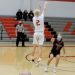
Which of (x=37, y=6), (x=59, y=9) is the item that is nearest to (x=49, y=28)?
(x=37, y=6)

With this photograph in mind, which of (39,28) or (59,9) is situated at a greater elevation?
(59,9)

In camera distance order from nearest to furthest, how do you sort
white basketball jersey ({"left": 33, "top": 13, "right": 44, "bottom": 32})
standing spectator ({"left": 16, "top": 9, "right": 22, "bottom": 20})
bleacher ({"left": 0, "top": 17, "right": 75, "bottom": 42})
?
white basketball jersey ({"left": 33, "top": 13, "right": 44, "bottom": 32}) → bleacher ({"left": 0, "top": 17, "right": 75, "bottom": 42}) → standing spectator ({"left": 16, "top": 9, "right": 22, "bottom": 20})

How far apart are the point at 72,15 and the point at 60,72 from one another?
16283 millimetres

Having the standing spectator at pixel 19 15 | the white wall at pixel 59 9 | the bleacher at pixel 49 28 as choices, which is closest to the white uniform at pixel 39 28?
the bleacher at pixel 49 28

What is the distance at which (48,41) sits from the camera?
69.2ft

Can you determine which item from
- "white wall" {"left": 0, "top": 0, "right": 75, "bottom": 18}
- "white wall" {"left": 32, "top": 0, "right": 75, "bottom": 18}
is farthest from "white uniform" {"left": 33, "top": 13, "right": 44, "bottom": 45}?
"white wall" {"left": 32, "top": 0, "right": 75, "bottom": 18}

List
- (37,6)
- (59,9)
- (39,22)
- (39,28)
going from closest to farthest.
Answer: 1. (39,22)
2. (39,28)
3. (37,6)
4. (59,9)

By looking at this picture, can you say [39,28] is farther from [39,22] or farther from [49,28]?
[49,28]

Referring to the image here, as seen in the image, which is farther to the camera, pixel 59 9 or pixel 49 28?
pixel 59 9

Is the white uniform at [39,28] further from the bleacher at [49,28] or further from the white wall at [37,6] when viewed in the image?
the white wall at [37,6]

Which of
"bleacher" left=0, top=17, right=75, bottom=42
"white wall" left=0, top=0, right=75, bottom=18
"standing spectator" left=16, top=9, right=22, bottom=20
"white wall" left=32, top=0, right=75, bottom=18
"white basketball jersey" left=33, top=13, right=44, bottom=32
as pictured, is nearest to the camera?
"white basketball jersey" left=33, top=13, right=44, bottom=32

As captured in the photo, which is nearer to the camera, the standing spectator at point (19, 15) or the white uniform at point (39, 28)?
the white uniform at point (39, 28)

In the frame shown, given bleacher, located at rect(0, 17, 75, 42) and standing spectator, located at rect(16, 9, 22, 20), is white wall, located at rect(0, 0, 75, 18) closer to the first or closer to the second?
bleacher, located at rect(0, 17, 75, 42)

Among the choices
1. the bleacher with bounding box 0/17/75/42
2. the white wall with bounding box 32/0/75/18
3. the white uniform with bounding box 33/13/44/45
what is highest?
the white wall with bounding box 32/0/75/18
